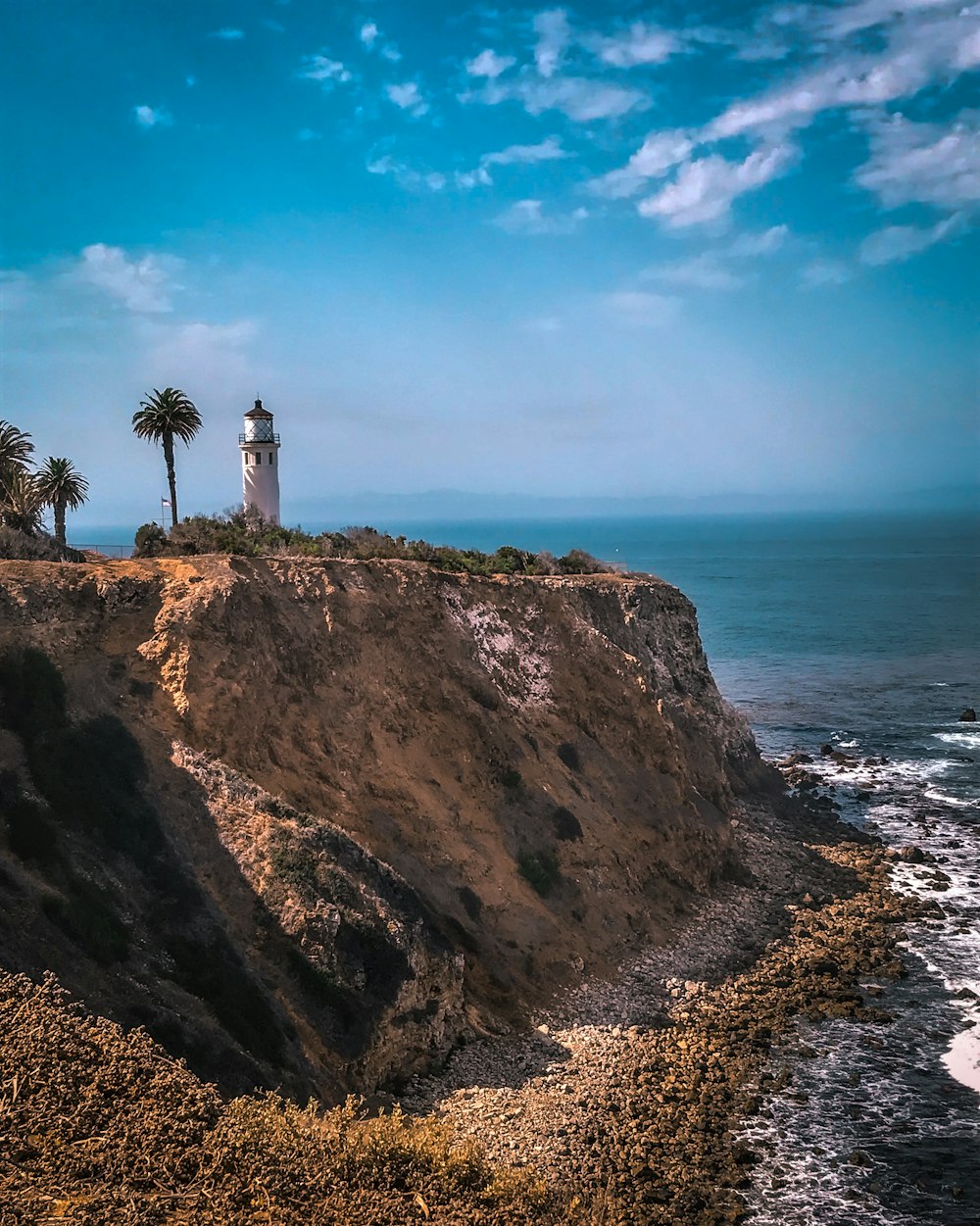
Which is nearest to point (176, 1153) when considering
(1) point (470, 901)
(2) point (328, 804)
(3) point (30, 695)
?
(2) point (328, 804)

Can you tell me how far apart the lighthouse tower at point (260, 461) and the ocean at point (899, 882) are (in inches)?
1440

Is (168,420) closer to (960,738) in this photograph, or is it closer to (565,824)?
→ (565,824)

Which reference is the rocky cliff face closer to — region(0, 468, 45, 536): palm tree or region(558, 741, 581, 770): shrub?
region(558, 741, 581, 770): shrub

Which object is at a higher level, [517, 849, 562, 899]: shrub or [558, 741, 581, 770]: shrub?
[558, 741, 581, 770]: shrub

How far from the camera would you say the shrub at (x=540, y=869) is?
3634 cm

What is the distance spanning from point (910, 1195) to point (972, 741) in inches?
1928

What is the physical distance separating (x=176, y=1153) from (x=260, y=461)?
37.6 m

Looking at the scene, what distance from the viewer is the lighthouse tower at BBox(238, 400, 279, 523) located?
49219 millimetres

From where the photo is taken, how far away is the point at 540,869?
3672 centimetres

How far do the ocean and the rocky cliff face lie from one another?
936 cm

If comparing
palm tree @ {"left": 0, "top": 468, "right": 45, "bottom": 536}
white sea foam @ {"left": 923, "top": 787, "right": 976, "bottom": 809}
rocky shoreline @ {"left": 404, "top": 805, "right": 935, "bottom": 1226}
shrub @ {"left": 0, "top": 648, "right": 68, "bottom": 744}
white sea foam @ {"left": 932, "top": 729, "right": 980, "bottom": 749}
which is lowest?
rocky shoreline @ {"left": 404, "top": 805, "right": 935, "bottom": 1226}

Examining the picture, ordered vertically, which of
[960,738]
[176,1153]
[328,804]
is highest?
[328,804]

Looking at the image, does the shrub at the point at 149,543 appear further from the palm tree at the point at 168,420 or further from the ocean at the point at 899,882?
the ocean at the point at 899,882

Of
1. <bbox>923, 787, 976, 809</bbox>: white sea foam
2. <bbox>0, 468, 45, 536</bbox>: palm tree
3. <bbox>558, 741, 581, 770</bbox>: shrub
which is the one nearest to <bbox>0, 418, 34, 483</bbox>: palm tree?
<bbox>0, 468, 45, 536</bbox>: palm tree
